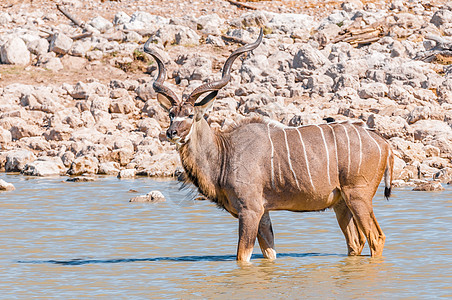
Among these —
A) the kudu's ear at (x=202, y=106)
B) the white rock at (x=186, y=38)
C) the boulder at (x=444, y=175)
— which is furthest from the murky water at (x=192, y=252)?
the white rock at (x=186, y=38)

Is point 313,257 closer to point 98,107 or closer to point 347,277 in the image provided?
point 347,277

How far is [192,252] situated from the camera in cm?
929

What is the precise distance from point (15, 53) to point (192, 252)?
1434 centimetres

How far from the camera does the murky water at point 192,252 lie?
7.46 m

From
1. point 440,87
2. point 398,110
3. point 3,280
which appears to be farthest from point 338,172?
point 440,87

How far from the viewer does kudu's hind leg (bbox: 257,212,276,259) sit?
8648 mm

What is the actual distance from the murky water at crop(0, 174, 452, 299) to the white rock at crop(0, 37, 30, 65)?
30.4 ft

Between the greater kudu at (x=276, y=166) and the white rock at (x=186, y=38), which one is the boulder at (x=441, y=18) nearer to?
the white rock at (x=186, y=38)

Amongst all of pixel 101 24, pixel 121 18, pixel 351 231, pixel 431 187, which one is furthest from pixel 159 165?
pixel 121 18

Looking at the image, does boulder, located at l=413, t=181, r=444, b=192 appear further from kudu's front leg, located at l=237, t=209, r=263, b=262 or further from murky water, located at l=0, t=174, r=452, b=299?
kudu's front leg, located at l=237, t=209, r=263, b=262

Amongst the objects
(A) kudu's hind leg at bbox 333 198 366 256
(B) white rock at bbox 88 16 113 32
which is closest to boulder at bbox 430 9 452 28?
(B) white rock at bbox 88 16 113 32

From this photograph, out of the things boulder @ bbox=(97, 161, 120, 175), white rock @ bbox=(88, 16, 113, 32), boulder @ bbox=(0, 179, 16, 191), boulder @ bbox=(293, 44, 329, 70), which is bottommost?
boulder @ bbox=(97, 161, 120, 175)

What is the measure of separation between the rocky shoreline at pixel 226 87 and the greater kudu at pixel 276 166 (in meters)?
5.61

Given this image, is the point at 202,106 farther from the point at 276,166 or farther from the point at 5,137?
the point at 5,137
